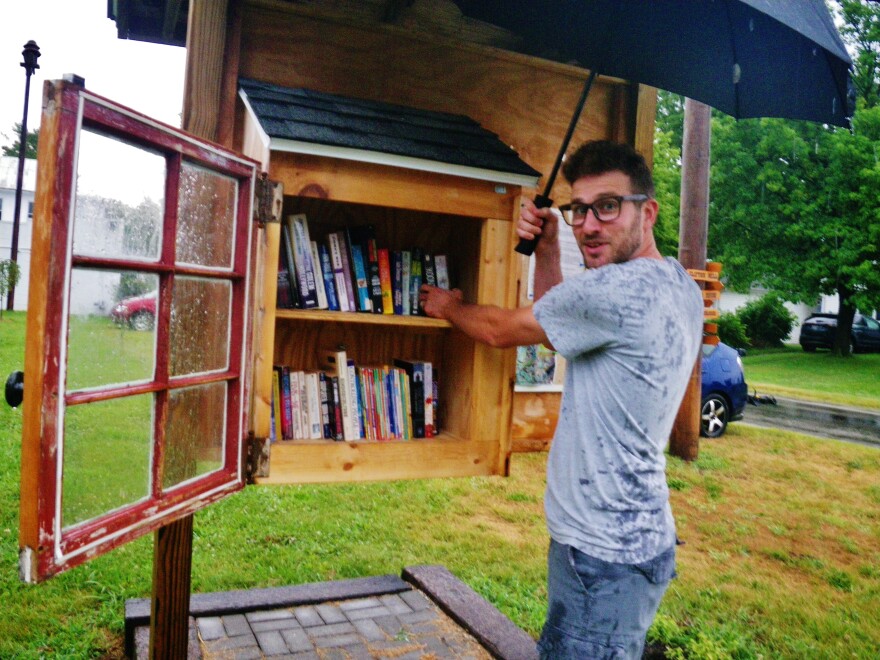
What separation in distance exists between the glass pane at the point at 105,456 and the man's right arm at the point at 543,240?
1406 mm

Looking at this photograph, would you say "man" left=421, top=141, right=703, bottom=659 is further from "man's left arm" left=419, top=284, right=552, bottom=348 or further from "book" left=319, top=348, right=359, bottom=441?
"book" left=319, top=348, right=359, bottom=441

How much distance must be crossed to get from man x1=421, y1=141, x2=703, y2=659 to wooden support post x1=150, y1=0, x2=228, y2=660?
3.97ft

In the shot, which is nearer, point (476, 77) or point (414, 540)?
point (476, 77)

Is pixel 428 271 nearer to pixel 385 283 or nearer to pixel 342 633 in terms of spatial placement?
pixel 385 283

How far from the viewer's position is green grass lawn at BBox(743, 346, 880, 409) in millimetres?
16547

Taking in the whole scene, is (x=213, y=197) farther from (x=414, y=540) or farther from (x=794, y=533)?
(x=794, y=533)

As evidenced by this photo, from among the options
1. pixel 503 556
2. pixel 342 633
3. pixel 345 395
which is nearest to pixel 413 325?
pixel 345 395

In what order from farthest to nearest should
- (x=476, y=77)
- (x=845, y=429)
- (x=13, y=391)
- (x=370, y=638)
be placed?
(x=845, y=429), (x=370, y=638), (x=476, y=77), (x=13, y=391)

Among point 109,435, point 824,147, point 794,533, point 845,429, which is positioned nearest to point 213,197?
point 109,435

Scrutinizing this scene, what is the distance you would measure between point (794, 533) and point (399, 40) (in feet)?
17.3

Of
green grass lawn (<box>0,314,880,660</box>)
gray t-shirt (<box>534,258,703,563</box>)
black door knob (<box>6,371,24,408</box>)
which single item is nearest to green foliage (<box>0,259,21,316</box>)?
green grass lawn (<box>0,314,880,660</box>)

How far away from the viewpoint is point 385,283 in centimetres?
293

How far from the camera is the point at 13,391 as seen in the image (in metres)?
1.73

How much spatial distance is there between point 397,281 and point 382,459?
704mm
